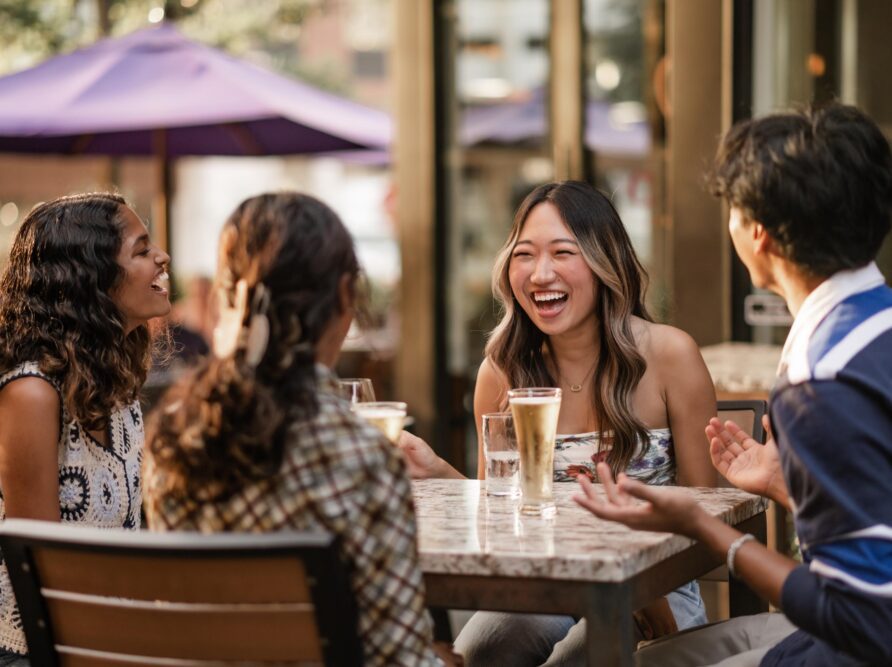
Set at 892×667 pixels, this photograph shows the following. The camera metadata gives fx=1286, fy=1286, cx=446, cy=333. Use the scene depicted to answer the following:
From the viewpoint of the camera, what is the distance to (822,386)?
5.65 ft

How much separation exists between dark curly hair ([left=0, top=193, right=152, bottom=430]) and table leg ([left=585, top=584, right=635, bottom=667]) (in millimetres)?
1062

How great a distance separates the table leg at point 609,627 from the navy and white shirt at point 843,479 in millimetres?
221

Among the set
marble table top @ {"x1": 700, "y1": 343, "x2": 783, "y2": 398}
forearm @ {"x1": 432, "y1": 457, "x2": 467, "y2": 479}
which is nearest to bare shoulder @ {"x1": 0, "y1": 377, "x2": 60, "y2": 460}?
forearm @ {"x1": 432, "y1": 457, "x2": 467, "y2": 479}

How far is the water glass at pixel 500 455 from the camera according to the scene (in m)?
2.26

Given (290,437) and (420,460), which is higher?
(290,437)

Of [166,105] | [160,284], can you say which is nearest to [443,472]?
[160,284]

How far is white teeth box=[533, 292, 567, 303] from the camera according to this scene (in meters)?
2.91

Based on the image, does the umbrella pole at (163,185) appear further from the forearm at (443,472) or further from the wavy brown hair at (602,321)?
the forearm at (443,472)

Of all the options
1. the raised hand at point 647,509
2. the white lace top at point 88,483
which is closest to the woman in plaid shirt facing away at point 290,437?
the raised hand at point 647,509

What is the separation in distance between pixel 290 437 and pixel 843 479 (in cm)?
73

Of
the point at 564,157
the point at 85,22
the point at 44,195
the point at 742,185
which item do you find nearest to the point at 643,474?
the point at 742,185

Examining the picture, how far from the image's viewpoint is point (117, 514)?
96.3 inches

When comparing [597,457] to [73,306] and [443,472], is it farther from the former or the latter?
[73,306]

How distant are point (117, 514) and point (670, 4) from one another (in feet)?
12.0
